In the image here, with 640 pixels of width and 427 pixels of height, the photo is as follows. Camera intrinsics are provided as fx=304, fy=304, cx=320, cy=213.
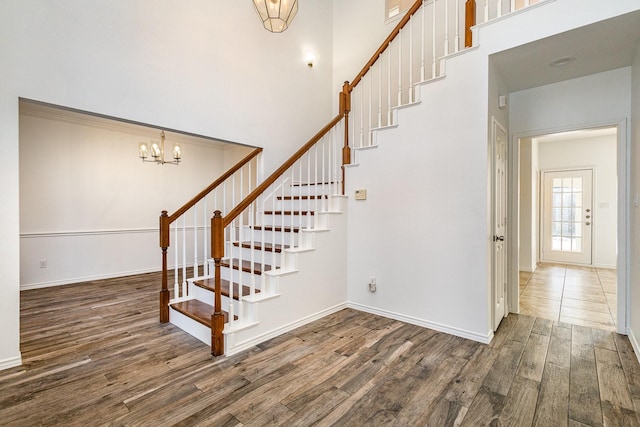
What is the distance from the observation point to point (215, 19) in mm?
3525

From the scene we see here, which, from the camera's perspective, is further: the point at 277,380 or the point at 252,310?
the point at 252,310

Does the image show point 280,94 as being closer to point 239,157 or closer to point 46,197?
point 239,157

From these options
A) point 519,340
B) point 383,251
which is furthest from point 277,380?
point 519,340

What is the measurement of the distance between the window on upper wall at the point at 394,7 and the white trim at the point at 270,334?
4372 mm

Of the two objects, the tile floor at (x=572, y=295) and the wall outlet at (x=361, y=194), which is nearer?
the tile floor at (x=572, y=295)

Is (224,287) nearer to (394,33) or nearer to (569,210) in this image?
(394,33)

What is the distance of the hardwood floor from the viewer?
1.80 meters

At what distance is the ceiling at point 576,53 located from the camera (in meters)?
2.31

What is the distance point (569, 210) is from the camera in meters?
6.64

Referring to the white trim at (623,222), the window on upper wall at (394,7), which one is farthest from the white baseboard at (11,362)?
the window on upper wall at (394,7)

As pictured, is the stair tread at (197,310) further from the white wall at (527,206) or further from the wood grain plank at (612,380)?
the white wall at (527,206)

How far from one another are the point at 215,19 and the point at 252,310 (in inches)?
129

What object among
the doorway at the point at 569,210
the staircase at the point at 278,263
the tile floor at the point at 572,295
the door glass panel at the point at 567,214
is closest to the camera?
the staircase at the point at 278,263

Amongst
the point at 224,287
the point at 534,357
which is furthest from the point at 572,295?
the point at 224,287
